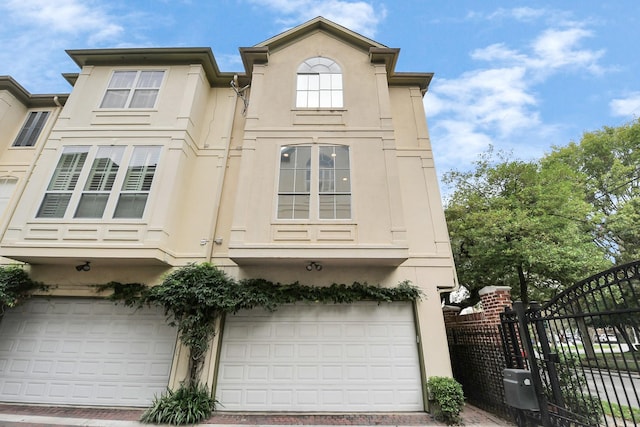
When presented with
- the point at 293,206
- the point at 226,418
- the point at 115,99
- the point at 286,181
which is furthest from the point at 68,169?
the point at 226,418

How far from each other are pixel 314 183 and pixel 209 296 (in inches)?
145

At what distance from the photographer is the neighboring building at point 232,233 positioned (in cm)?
644

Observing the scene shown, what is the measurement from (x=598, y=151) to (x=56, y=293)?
26117 mm

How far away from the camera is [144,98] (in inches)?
338

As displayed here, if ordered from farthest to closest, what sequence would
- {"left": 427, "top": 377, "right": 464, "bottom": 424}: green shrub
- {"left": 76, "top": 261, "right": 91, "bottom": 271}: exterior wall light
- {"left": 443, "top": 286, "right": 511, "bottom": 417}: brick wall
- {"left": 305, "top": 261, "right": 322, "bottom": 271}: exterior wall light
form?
{"left": 76, "top": 261, "right": 91, "bottom": 271}: exterior wall light
{"left": 305, "top": 261, "right": 322, "bottom": 271}: exterior wall light
{"left": 443, "top": 286, "right": 511, "bottom": 417}: brick wall
{"left": 427, "top": 377, "right": 464, "bottom": 424}: green shrub

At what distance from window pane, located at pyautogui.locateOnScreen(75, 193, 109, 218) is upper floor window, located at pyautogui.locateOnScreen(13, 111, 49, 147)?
454cm

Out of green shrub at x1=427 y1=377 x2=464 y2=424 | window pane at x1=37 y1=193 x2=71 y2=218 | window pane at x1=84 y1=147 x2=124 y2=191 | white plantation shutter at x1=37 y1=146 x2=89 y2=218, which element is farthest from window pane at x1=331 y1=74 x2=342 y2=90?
green shrub at x1=427 y1=377 x2=464 y2=424

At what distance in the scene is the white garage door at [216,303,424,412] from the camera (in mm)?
6238

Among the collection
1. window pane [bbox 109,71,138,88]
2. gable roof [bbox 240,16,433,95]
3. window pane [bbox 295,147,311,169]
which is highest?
gable roof [bbox 240,16,433,95]

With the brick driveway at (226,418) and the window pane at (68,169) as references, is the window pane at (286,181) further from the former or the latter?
the window pane at (68,169)

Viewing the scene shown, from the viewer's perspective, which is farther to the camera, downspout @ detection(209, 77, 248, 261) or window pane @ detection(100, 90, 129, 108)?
window pane @ detection(100, 90, 129, 108)

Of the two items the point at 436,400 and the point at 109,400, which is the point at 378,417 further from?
the point at 109,400

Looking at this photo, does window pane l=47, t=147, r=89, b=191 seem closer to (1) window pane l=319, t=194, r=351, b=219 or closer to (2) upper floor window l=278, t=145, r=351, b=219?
(2) upper floor window l=278, t=145, r=351, b=219

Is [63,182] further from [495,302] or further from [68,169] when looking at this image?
[495,302]
